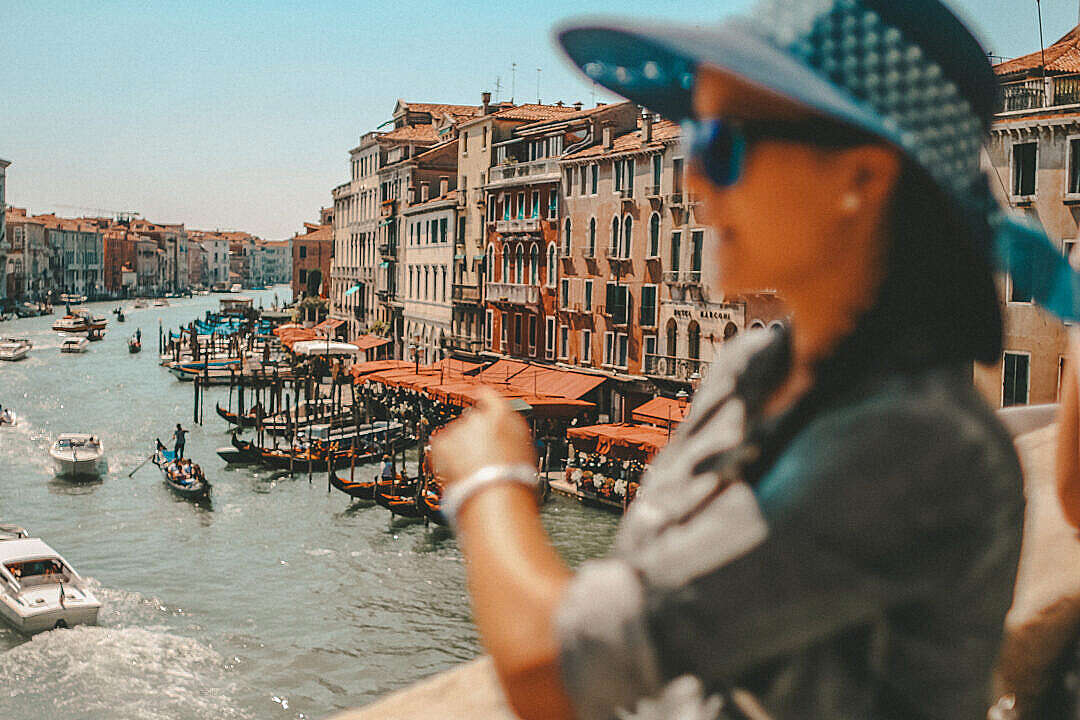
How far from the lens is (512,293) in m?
22.1

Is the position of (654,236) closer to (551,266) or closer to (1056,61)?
(551,266)

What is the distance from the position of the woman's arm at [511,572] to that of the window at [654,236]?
1749cm

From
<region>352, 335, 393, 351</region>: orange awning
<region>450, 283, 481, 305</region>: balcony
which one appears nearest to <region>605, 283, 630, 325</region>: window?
<region>450, 283, 481, 305</region>: balcony

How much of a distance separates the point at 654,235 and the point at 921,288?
17733mm

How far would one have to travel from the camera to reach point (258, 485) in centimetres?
1806

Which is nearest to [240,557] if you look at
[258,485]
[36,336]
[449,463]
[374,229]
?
[258,485]

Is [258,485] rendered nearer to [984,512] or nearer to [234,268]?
[984,512]

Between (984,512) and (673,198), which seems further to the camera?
(673,198)

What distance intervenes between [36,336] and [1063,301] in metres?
53.0

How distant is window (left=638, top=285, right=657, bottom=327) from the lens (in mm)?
18078

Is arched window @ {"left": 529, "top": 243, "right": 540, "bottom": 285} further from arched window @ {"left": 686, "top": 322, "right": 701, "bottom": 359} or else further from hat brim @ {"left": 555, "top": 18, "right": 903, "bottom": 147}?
hat brim @ {"left": 555, "top": 18, "right": 903, "bottom": 147}

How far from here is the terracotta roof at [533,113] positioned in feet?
79.5

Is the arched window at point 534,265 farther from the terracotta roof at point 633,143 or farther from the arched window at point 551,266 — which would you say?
the terracotta roof at point 633,143

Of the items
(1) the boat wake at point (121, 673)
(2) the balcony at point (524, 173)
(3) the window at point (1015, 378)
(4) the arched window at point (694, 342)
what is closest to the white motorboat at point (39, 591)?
(1) the boat wake at point (121, 673)
